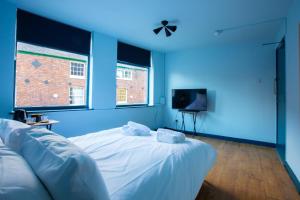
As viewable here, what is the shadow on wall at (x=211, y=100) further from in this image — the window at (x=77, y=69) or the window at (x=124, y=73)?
the window at (x=77, y=69)

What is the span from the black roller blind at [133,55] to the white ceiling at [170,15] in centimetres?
47

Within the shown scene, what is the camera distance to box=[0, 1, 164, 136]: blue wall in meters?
2.71

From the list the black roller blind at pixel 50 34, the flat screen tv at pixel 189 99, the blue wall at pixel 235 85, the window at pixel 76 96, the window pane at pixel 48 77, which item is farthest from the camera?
the flat screen tv at pixel 189 99

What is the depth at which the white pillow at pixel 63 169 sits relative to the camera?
72cm

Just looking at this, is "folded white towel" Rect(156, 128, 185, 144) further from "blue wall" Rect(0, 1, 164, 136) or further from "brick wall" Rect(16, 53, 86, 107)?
"brick wall" Rect(16, 53, 86, 107)

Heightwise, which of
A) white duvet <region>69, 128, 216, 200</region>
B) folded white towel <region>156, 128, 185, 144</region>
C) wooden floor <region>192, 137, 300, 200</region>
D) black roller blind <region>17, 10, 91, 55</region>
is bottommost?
wooden floor <region>192, 137, 300, 200</region>

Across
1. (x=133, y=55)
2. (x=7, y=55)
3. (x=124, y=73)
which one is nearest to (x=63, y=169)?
(x=7, y=55)

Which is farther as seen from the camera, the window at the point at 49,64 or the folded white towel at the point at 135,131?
the window at the point at 49,64

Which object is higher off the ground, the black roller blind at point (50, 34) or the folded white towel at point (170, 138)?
the black roller blind at point (50, 34)

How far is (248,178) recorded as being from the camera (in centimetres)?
248

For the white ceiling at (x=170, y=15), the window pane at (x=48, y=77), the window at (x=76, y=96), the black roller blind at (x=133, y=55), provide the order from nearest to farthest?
1. the white ceiling at (x=170, y=15)
2. the window pane at (x=48, y=77)
3. the window at (x=76, y=96)
4. the black roller blind at (x=133, y=55)

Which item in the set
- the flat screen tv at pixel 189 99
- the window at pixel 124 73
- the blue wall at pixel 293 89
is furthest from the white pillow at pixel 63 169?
the flat screen tv at pixel 189 99

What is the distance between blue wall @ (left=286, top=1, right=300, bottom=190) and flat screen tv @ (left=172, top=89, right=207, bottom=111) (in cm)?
214

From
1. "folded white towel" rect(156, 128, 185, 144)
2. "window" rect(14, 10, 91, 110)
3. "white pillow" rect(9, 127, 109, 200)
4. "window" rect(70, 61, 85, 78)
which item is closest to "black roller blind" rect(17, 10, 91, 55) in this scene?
"window" rect(14, 10, 91, 110)
